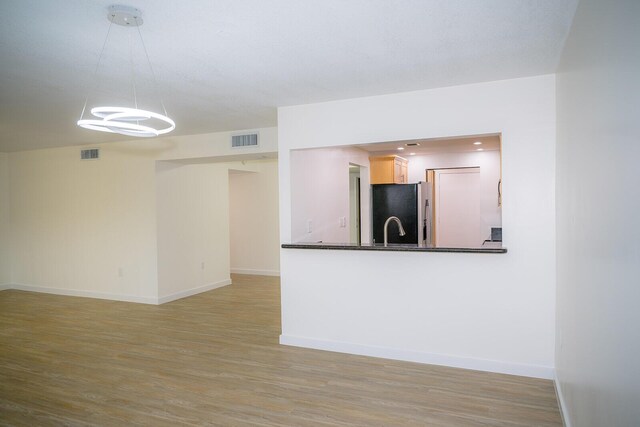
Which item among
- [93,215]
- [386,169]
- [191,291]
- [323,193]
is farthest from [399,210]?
[93,215]

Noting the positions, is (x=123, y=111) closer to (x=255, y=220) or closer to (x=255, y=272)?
(x=255, y=220)

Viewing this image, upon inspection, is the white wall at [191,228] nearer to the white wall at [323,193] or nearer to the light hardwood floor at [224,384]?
the light hardwood floor at [224,384]

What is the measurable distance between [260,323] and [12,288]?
5.67 metres

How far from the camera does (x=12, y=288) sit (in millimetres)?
7828

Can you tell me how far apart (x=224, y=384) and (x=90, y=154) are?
512 cm

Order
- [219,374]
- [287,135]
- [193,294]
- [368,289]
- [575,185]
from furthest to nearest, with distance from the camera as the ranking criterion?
[193,294] → [287,135] → [368,289] → [219,374] → [575,185]

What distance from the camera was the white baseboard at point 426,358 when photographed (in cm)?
348

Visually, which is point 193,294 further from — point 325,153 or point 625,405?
point 625,405

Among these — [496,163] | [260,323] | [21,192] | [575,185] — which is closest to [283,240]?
[260,323]

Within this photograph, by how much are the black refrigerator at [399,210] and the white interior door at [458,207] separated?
6.17ft

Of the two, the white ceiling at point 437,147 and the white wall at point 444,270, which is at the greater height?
the white ceiling at point 437,147

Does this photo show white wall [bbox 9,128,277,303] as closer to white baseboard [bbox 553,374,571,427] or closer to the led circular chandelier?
the led circular chandelier

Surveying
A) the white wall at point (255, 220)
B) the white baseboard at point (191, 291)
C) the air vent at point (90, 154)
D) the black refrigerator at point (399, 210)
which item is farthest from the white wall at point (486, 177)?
the air vent at point (90, 154)

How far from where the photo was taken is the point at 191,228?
23.1 feet
